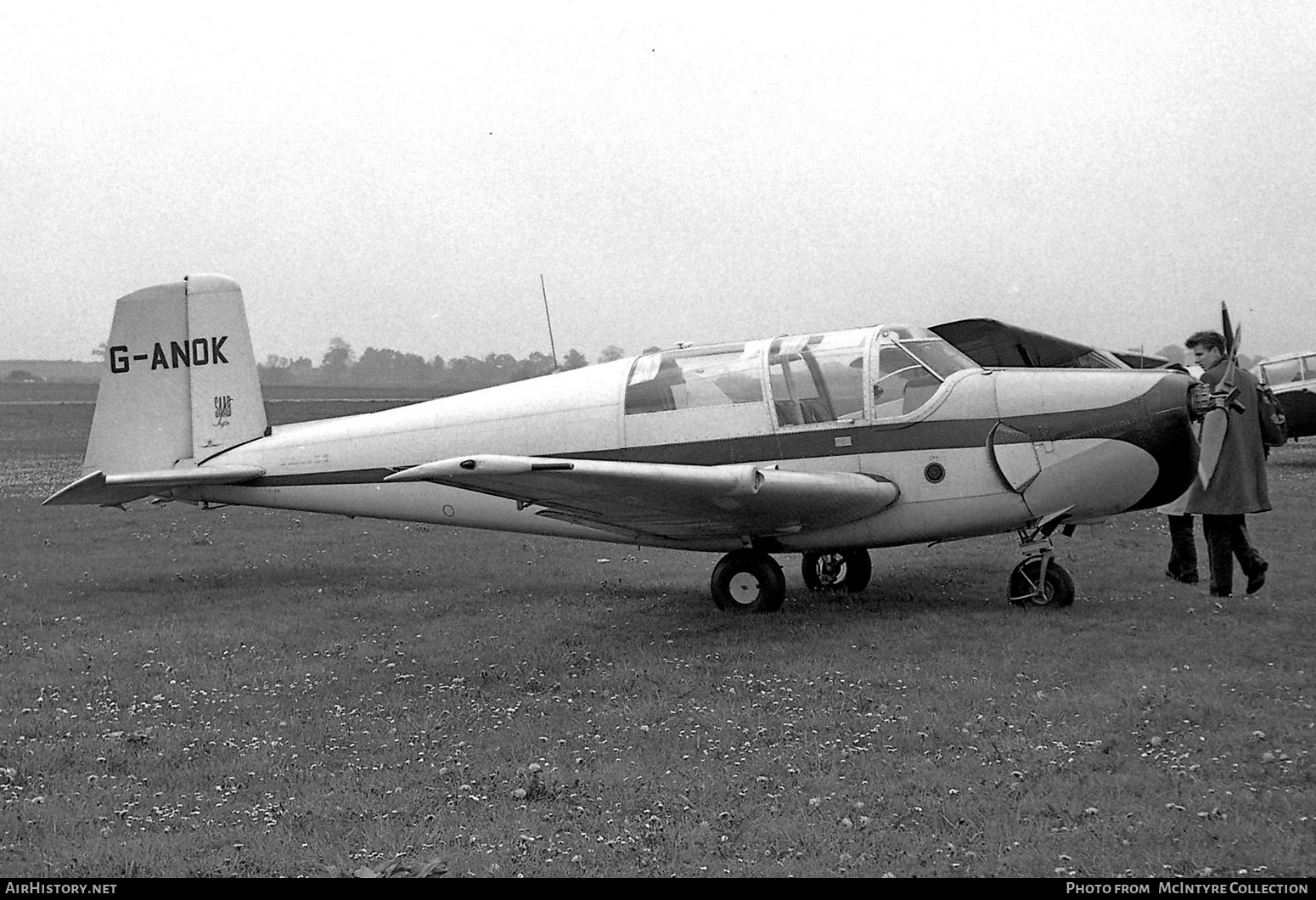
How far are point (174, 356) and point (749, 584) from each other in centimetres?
621

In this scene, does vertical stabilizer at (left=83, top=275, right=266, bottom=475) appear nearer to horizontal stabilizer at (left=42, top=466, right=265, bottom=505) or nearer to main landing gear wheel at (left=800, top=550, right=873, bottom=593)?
horizontal stabilizer at (left=42, top=466, right=265, bottom=505)

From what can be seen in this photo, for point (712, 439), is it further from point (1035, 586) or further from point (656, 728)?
point (656, 728)

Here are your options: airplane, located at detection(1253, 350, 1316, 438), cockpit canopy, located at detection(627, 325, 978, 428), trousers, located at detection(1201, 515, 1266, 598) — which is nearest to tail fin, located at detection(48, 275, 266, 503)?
cockpit canopy, located at detection(627, 325, 978, 428)

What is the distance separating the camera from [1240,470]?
7.94 metres

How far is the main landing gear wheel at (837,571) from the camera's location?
30.6 feet

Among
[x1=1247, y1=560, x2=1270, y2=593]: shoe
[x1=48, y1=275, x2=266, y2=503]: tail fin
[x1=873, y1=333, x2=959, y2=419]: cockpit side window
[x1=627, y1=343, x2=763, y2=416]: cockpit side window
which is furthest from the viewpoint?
[x1=48, y1=275, x2=266, y2=503]: tail fin

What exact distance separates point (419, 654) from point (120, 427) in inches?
200

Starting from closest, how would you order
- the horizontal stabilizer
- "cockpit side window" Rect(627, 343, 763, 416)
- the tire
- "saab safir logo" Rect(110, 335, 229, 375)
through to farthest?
the tire → "cockpit side window" Rect(627, 343, 763, 416) → the horizontal stabilizer → "saab safir logo" Rect(110, 335, 229, 375)

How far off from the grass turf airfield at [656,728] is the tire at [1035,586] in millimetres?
165

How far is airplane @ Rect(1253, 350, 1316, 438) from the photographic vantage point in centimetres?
1950

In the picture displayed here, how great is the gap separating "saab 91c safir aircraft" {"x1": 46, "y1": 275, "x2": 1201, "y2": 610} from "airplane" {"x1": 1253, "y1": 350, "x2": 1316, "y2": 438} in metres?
13.2

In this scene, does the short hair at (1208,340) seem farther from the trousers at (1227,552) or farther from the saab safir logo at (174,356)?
the saab safir logo at (174,356)
